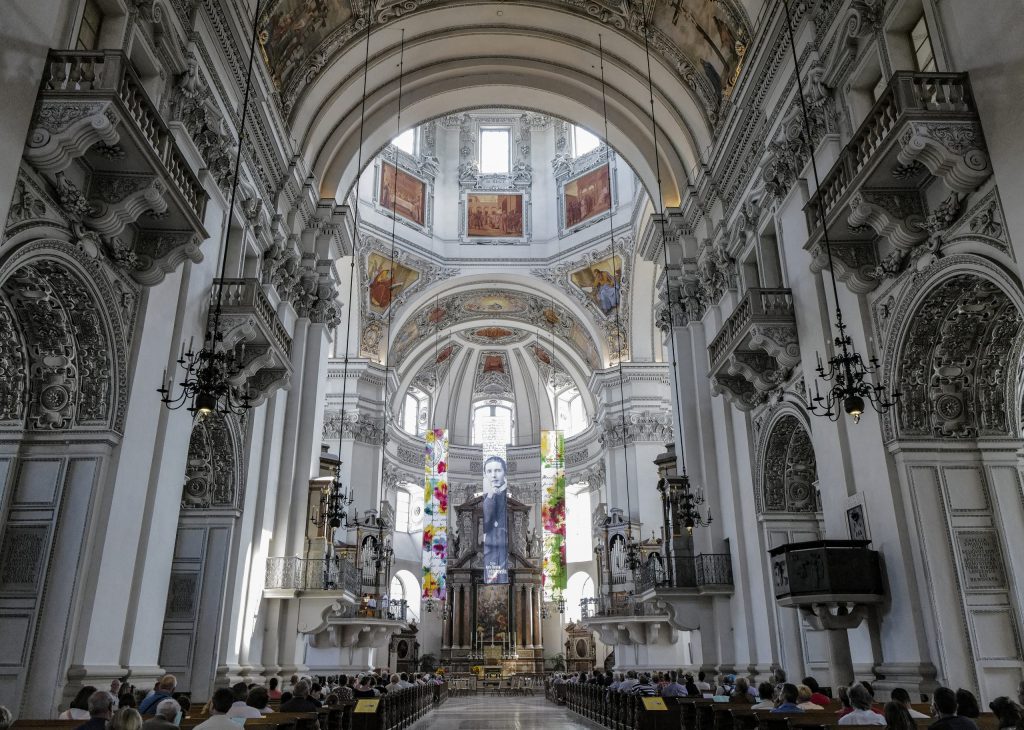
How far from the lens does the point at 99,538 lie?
7.78 m

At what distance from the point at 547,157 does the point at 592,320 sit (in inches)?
237

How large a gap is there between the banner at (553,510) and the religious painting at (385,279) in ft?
27.5

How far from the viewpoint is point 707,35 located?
13898mm

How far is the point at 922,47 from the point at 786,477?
6508 millimetres

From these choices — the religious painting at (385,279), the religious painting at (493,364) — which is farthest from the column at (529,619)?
the religious painting at (385,279)

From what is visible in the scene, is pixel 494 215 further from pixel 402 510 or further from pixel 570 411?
pixel 402 510

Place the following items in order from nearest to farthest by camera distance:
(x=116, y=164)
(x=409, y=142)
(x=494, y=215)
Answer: (x=116, y=164), (x=409, y=142), (x=494, y=215)

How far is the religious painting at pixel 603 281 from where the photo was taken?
2525 cm

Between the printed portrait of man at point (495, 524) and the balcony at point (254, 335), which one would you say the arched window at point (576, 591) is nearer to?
the printed portrait of man at point (495, 524)

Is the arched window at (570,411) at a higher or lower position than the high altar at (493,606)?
higher

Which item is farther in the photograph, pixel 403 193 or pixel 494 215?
pixel 494 215

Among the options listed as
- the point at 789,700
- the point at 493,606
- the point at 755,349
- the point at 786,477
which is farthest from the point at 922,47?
the point at 493,606

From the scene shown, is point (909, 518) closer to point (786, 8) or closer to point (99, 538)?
point (786, 8)

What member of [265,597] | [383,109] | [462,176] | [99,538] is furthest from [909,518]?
[462,176]
